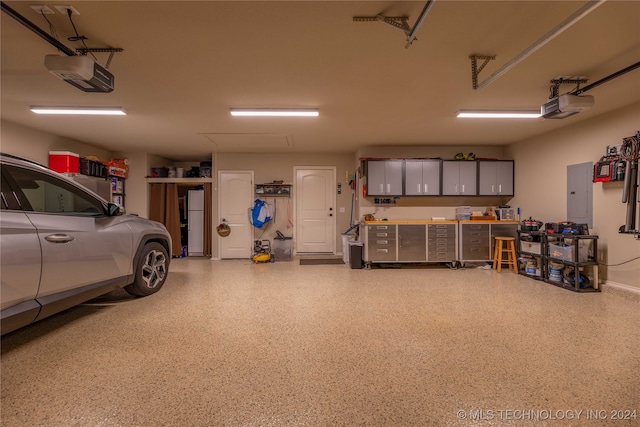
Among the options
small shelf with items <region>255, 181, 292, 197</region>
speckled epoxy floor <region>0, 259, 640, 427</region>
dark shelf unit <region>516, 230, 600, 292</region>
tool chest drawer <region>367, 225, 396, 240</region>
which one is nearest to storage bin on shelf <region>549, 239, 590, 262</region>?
dark shelf unit <region>516, 230, 600, 292</region>

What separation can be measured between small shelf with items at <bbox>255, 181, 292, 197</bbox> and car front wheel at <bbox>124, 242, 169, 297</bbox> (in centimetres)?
297

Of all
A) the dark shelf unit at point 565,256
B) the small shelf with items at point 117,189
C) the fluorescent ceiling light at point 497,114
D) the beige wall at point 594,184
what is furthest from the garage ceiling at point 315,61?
the dark shelf unit at point 565,256

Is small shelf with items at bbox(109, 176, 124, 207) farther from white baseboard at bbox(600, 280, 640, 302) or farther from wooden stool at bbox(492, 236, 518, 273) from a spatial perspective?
white baseboard at bbox(600, 280, 640, 302)

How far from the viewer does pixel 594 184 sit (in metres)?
4.20

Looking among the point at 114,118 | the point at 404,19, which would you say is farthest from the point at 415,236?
the point at 114,118

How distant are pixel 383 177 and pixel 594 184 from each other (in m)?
3.30

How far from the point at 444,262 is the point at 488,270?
2.60ft

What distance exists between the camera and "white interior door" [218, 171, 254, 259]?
659 cm

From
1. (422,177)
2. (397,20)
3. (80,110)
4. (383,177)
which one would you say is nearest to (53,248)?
(80,110)

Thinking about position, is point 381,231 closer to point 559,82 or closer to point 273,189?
point 273,189

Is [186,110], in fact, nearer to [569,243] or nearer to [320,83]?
[320,83]

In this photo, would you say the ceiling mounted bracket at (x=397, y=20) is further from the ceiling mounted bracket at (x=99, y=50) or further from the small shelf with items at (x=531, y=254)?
the small shelf with items at (x=531, y=254)

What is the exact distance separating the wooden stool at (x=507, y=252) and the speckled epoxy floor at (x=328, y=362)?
1528mm

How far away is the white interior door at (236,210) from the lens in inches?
259
